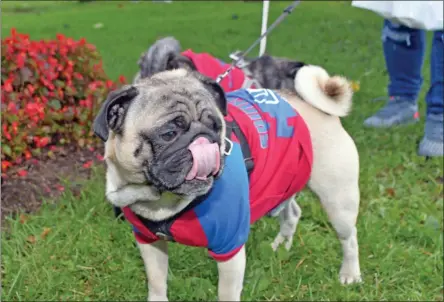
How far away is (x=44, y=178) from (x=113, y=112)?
182 centimetres

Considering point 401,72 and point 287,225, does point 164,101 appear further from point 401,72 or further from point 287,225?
point 401,72

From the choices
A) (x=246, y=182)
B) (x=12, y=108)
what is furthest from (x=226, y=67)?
(x=246, y=182)

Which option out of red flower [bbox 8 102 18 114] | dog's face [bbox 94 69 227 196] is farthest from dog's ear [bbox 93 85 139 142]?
red flower [bbox 8 102 18 114]

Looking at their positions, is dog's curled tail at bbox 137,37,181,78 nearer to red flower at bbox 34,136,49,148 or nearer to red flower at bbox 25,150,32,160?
red flower at bbox 34,136,49,148

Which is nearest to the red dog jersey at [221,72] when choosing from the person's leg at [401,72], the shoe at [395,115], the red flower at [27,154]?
the red flower at [27,154]

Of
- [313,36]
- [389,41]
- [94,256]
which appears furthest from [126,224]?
[313,36]

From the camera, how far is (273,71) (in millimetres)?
3914

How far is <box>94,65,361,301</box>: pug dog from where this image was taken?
2201mm

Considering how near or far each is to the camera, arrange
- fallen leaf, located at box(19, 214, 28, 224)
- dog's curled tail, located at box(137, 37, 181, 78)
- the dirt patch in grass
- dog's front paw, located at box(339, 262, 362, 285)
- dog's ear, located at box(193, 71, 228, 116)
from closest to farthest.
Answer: dog's ear, located at box(193, 71, 228, 116) → dog's front paw, located at box(339, 262, 362, 285) → fallen leaf, located at box(19, 214, 28, 224) → the dirt patch in grass → dog's curled tail, located at box(137, 37, 181, 78)

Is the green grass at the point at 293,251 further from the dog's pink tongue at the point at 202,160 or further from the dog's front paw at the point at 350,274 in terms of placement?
the dog's pink tongue at the point at 202,160

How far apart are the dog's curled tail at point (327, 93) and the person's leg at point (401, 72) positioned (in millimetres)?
2404

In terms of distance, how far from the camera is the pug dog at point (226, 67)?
3.71 metres

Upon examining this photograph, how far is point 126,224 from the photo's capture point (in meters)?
3.47

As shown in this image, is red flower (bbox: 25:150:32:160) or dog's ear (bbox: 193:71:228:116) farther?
red flower (bbox: 25:150:32:160)
